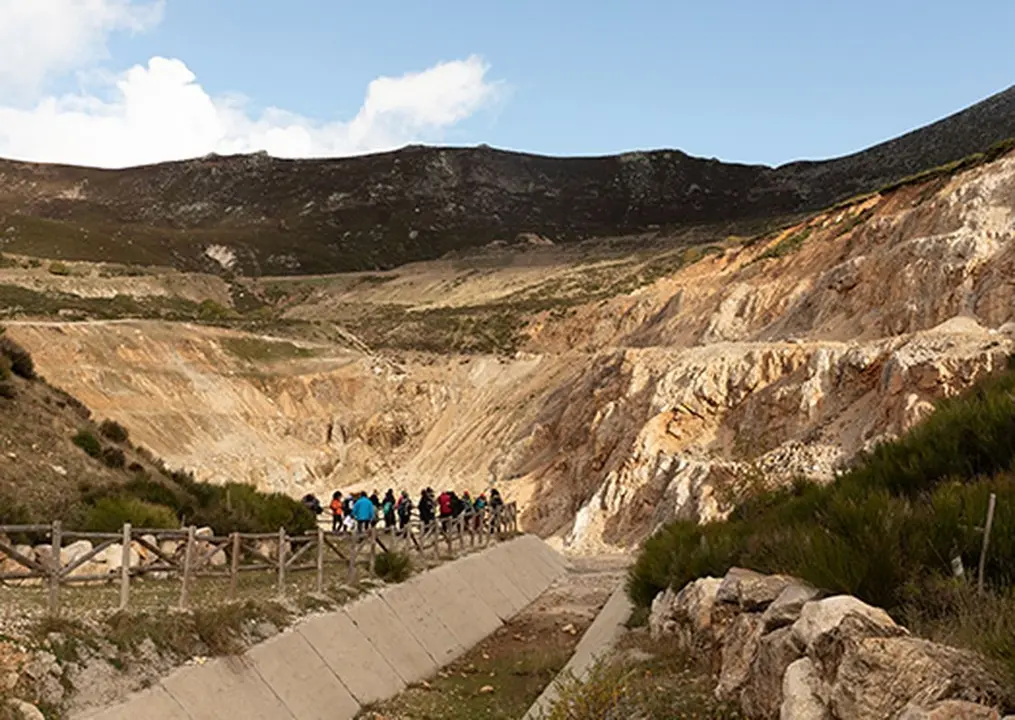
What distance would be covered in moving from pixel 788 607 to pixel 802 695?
57.5 inches

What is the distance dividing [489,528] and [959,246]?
20.0 meters

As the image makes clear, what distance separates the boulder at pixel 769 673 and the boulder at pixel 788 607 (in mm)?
157

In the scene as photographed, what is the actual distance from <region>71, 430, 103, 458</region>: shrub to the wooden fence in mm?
5382

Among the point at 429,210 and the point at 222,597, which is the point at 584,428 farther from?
the point at 429,210

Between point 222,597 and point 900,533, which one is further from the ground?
point 900,533

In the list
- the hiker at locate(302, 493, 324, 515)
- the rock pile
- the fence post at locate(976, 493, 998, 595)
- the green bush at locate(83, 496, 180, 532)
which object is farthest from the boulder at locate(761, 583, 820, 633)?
the hiker at locate(302, 493, 324, 515)

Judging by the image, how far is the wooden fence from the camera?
38.1 feet

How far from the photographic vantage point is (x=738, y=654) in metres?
8.59

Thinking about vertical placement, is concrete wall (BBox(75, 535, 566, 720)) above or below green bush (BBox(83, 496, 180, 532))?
below

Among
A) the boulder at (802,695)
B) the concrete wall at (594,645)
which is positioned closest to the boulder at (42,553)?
the concrete wall at (594,645)

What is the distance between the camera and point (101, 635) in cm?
1043

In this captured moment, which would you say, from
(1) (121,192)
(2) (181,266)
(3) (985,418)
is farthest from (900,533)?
(1) (121,192)

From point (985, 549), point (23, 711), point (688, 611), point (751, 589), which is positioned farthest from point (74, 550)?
point (985, 549)

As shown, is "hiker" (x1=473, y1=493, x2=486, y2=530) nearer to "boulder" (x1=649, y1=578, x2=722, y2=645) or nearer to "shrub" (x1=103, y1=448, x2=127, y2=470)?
"shrub" (x1=103, y1=448, x2=127, y2=470)
